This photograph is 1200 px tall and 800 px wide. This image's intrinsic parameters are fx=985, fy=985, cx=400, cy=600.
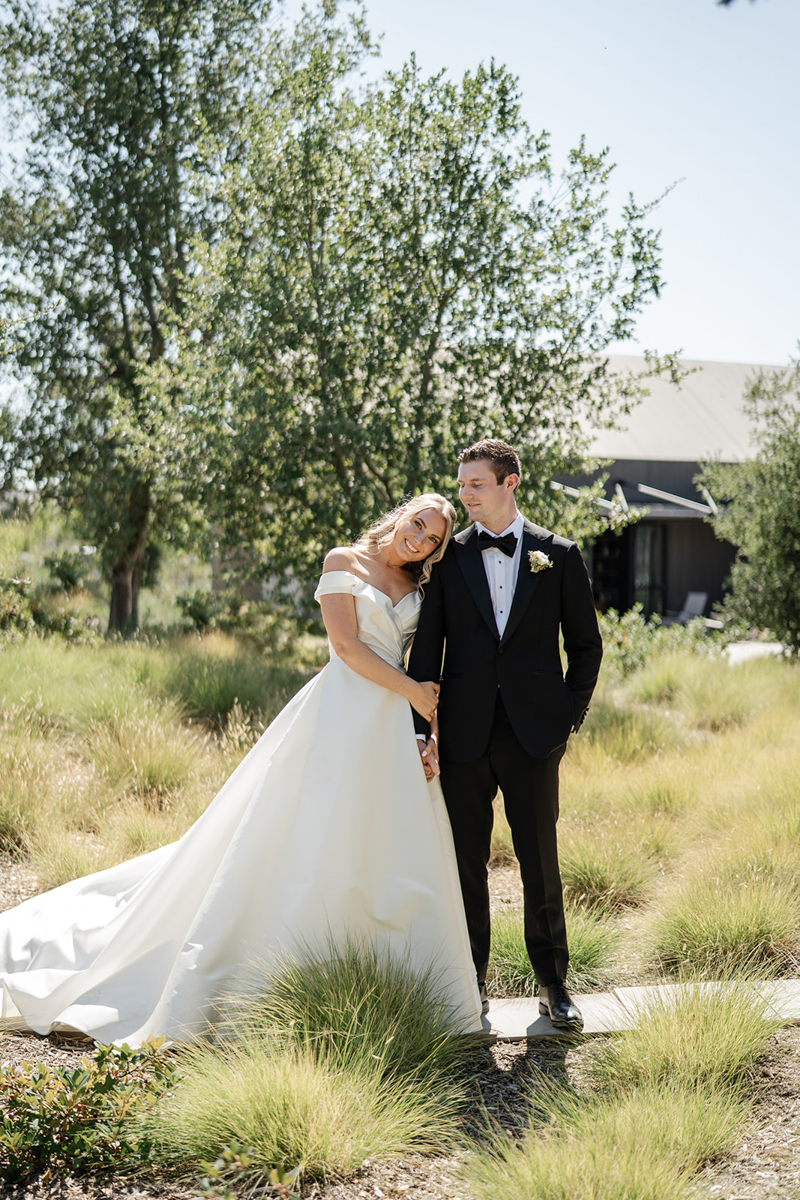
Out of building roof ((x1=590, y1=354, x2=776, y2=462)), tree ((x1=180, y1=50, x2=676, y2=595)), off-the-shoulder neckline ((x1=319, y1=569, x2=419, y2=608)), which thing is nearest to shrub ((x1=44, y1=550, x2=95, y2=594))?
tree ((x1=180, y1=50, x2=676, y2=595))

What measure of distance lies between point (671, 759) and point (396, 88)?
21.2 ft

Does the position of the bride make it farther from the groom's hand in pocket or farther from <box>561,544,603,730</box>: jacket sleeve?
<box>561,544,603,730</box>: jacket sleeve

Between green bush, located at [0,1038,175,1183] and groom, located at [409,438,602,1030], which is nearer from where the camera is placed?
green bush, located at [0,1038,175,1183]

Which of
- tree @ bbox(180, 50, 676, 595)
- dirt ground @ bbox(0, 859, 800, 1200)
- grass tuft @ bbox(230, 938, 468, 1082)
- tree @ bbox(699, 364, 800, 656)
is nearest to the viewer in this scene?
dirt ground @ bbox(0, 859, 800, 1200)

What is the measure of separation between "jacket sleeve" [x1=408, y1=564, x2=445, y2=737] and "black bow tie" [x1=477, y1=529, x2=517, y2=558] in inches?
8.0

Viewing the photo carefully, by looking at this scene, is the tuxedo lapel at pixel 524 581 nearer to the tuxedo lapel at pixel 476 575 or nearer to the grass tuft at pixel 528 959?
the tuxedo lapel at pixel 476 575

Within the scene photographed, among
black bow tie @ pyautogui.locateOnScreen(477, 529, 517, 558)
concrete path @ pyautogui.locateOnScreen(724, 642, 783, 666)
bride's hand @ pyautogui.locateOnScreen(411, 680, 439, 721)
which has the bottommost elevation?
concrete path @ pyautogui.locateOnScreen(724, 642, 783, 666)

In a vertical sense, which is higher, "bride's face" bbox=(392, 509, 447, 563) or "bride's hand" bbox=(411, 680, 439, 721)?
"bride's face" bbox=(392, 509, 447, 563)

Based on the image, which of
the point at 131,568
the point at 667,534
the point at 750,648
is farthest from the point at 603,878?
the point at 667,534

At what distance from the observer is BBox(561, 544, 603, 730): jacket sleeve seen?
379 cm

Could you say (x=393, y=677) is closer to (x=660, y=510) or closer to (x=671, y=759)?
(x=671, y=759)

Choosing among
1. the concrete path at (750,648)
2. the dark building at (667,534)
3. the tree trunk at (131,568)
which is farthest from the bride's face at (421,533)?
the dark building at (667,534)

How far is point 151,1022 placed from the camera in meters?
3.57

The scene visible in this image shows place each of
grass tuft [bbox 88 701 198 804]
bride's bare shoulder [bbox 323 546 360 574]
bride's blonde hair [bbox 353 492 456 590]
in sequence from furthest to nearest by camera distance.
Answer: grass tuft [bbox 88 701 198 804] < bride's bare shoulder [bbox 323 546 360 574] < bride's blonde hair [bbox 353 492 456 590]
